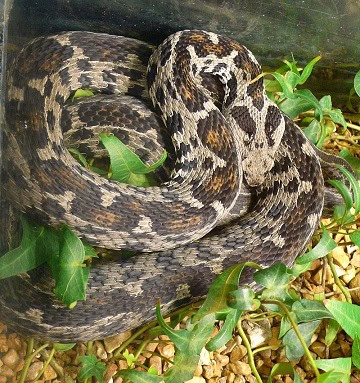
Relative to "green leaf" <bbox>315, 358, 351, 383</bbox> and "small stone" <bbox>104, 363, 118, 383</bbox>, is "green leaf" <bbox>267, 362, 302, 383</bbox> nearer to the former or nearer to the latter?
"green leaf" <bbox>315, 358, 351, 383</bbox>

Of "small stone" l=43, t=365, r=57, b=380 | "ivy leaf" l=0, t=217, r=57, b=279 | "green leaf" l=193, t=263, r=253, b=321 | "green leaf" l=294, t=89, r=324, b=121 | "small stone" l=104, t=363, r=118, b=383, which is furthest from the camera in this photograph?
"green leaf" l=294, t=89, r=324, b=121

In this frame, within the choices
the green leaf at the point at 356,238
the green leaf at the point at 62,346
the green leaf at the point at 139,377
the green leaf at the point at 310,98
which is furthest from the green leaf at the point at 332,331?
the green leaf at the point at 62,346

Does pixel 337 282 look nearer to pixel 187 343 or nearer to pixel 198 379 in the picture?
pixel 198 379

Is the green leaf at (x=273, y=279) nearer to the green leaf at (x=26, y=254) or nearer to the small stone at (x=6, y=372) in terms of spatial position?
the green leaf at (x=26, y=254)

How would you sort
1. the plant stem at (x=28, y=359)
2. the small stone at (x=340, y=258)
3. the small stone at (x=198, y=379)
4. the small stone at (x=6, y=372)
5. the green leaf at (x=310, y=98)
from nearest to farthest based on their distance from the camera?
the small stone at (x=6, y=372) → the plant stem at (x=28, y=359) → the small stone at (x=198, y=379) → the green leaf at (x=310, y=98) → the small stone at (x=340, y=258)

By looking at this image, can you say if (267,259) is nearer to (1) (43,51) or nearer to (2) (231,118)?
(2) (231,118)

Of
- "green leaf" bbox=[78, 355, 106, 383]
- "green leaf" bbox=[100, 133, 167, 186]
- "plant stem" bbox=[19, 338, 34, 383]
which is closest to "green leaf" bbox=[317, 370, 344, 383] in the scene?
"green leaf" bbox=[78, 355, 106, 383]

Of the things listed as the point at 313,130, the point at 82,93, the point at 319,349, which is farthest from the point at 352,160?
the point at 82,93
